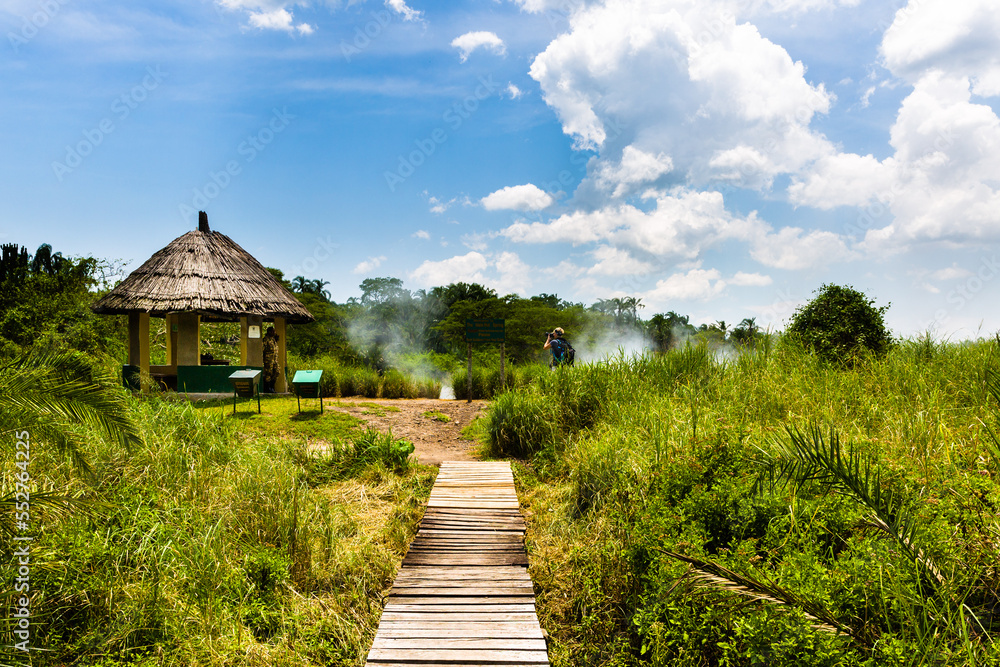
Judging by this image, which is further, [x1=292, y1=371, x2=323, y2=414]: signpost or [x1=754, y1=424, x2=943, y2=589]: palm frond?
[x1=292, y1=371, x2=323, y2=414]: signpost

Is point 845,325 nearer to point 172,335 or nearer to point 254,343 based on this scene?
point 254,343

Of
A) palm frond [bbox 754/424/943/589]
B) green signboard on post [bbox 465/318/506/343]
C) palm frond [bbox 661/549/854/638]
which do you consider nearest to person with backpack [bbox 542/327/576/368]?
green signboard on post [bbox 465/318/506/343]

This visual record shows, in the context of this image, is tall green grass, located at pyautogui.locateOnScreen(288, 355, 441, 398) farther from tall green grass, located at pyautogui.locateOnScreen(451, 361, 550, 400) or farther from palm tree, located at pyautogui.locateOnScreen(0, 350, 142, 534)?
palm tree, located at pyautogui.locateOnScreen(0, 350, 142, 534)

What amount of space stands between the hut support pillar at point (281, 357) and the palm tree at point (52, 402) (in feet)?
37.0

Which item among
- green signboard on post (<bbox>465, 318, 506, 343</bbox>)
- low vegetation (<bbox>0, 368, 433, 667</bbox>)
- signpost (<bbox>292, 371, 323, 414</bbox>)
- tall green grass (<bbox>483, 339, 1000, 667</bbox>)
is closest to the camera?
tall green grass (<bbox>483, 339, 1000, 667</bbox>)

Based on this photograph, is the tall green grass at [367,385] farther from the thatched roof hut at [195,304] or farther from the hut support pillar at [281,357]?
the thatched roof hut at [195,304]

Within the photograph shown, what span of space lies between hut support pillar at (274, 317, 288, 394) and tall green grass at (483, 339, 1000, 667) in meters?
9.86

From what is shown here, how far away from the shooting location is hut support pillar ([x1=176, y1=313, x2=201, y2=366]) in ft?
49.4

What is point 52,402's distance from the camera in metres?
3.79

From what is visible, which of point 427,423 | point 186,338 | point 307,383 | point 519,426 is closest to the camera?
point 519,426

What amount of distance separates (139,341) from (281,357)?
3621mm

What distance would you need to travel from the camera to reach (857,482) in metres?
2.56

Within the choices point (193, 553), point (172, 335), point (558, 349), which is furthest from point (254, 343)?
point (193, 553)

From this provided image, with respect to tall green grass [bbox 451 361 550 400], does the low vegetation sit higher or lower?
lower
